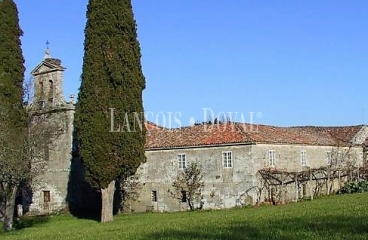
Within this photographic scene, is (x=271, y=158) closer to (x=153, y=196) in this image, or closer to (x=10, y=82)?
(x=153, y=196)

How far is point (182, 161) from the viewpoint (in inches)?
1500

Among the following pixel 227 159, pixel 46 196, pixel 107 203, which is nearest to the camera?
pixel 107 203

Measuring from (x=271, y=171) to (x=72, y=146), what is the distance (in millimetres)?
15073

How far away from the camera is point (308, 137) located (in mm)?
43688

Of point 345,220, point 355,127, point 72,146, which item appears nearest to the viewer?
point 345,220

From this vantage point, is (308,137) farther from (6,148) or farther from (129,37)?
(6,148)

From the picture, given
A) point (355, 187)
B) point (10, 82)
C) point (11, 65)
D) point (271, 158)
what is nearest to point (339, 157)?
point (355, 187)

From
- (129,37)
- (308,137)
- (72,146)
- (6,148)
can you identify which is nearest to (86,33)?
(129,37)

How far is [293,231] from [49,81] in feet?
103

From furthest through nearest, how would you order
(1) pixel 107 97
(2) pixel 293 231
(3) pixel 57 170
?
(3) pixel 57 170, (1) pixel 107 97, (2) pixel 293 231

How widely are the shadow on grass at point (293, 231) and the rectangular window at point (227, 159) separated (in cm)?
2086

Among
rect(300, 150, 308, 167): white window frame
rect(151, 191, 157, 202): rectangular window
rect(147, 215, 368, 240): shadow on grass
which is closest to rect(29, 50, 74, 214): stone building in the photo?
rect(151, 191, 157, 202): rectangular window

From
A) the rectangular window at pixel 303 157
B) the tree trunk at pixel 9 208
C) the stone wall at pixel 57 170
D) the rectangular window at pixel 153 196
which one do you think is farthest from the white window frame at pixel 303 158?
the tree trunk at pixel 9 208

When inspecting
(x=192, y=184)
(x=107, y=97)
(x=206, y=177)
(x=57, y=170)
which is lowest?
(x=192, y=184)
